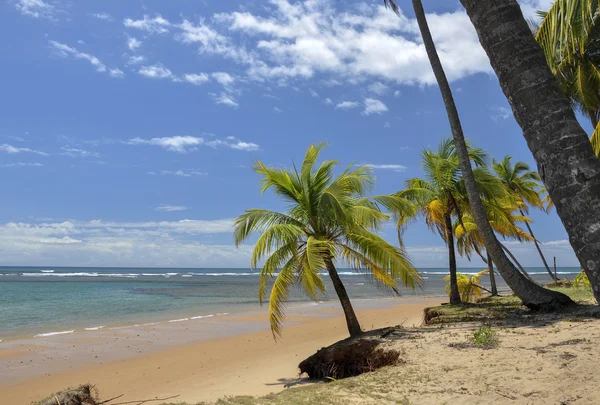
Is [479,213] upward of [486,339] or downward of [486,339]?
upward

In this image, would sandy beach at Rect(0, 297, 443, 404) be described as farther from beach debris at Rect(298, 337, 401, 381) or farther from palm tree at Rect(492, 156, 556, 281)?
palm tree at Rect(492, 156, 556, 281)

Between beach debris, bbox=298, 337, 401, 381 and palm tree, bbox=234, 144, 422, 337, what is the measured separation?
1.02m

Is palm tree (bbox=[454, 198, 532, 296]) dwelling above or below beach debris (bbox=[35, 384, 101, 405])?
above

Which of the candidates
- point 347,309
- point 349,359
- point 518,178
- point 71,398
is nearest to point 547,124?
point 71,398

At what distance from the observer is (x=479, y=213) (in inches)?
408

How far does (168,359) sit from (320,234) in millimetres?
5724

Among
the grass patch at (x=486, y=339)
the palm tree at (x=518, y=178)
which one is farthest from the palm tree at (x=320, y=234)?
the palm tree at (x=518, y=178)

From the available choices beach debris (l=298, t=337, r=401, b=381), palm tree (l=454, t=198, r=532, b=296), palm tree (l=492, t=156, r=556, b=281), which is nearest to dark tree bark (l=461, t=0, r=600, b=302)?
beach debris (l=298, t=337, r=401, b=381)

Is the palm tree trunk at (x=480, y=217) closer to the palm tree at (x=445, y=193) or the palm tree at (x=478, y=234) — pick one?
the palm tree at (x=445, y=193)

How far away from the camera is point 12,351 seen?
531 inches

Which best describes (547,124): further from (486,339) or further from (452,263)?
(452,263)

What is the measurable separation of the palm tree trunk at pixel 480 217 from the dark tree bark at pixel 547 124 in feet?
25.2

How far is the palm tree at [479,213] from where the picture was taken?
387 inches

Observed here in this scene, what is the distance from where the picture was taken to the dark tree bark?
2.53 meters
